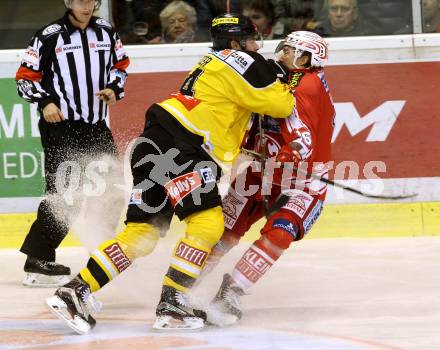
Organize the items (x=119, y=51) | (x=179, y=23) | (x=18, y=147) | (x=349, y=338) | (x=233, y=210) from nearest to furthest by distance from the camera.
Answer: (x=349, y=338)
(x=233, y=210)
(x=119, y=51)
(x=18, y=147)
(x=179, y=23)

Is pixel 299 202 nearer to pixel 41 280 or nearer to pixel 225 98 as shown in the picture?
pixel 225 98

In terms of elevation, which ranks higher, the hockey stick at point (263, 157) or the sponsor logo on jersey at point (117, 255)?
the hockey stick at point (263, 157)

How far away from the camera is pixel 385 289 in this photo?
5438 millimetres

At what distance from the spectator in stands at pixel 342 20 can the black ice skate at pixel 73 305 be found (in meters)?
3.15

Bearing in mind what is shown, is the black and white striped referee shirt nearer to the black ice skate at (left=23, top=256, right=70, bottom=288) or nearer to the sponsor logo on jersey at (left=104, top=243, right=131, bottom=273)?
the black ice skate at (left=23, top=256, right=70, bottom=288)

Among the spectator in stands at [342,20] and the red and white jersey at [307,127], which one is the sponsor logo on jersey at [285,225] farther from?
the spectator in stands at [342,20]

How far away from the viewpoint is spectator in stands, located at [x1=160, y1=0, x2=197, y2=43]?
23.4 ft

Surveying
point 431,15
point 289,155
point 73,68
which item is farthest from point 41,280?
point 431,15

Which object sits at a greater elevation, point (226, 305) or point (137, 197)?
point (137, 197)

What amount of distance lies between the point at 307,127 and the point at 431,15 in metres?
2.61

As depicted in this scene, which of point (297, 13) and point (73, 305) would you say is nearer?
point (73, 305)

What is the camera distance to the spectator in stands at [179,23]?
281 inches

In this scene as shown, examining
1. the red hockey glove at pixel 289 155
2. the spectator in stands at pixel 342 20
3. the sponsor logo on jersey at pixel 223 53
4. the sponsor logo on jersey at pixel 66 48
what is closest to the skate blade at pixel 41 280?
the sponsor logo on jersey at pixel 66 48

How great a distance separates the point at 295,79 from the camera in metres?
5.01
